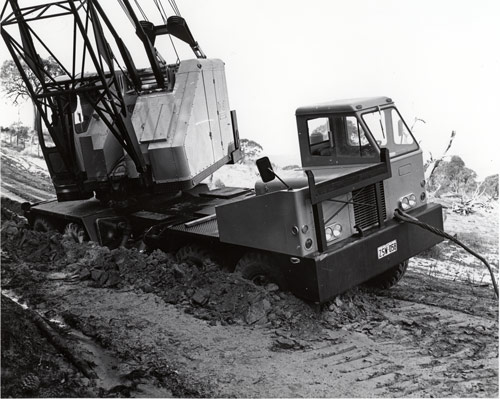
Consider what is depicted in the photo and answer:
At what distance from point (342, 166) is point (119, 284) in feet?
10.5

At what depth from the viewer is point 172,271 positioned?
793cm

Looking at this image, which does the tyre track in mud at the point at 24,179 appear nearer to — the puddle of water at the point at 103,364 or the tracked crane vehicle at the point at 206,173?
the tracked crane vehicle at the point at 206,173

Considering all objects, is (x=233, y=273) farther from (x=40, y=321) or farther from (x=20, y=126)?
(x=20, y=126)

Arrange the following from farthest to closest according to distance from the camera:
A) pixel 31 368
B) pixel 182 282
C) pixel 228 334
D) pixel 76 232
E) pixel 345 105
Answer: pixel 76 232
pixel 182 282
pixel 345 105
pixel 228 334
pixel 31 368

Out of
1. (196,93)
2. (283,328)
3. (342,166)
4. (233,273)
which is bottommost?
(283,328)

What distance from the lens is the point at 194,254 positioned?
27.0 ft

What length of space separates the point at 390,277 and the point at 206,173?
→ 330 centimetres

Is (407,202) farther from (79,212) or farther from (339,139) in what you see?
(79,212)

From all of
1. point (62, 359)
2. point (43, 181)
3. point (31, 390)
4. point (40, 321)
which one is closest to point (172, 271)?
point (40, 321)

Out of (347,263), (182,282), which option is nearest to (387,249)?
(347,263)

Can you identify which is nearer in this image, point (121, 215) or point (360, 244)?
point (360, 244)

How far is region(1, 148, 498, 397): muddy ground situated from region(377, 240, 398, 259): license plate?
67 centimetres

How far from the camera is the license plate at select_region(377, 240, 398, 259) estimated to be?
7047mm

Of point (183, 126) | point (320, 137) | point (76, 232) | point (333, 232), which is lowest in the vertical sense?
point (76, 232)
